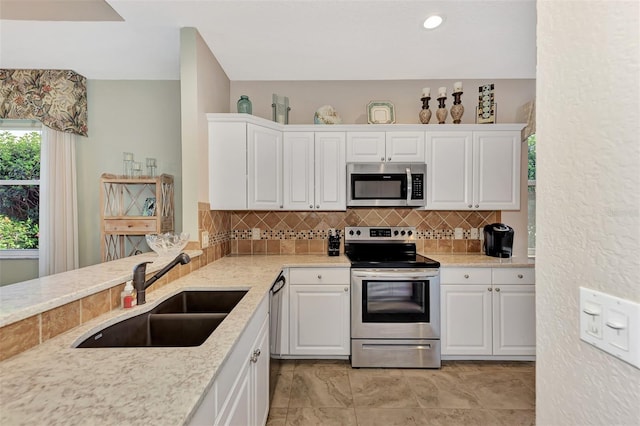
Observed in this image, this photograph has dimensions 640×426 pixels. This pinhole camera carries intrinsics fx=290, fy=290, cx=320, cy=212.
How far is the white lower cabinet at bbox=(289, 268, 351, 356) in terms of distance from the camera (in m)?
2.44

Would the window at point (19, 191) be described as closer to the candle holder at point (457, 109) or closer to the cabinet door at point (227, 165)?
the cabinet door at point (227, 165)

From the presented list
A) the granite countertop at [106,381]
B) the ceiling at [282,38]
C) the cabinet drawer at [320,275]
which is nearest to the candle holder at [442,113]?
the ceiling at [282,38]

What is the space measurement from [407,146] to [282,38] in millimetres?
1414

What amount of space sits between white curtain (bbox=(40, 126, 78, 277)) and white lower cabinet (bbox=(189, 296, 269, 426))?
8.64ft

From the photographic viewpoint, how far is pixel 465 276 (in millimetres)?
2445

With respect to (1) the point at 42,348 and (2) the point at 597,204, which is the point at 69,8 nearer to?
(1) the point at 42,348

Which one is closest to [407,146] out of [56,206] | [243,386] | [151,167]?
Result: [243,386]

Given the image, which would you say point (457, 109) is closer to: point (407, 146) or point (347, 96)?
point (407, 146)

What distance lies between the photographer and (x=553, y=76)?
694mm

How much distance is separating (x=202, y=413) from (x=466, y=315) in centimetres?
232

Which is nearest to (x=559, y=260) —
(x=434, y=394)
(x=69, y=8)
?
(x=434, y=394)

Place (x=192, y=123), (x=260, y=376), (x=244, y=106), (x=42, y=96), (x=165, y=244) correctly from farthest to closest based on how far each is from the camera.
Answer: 1. (x=42, y=96)
2. (x=244, y=106)
3. (x=192, y=123)
4. (x=165, y=244)
5. (x=260, y=376)

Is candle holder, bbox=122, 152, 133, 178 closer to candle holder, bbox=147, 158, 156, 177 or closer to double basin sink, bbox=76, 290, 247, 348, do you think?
candle holder, bbox=147, 158, 156, 177

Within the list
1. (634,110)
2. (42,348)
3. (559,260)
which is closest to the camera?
(634,110)
